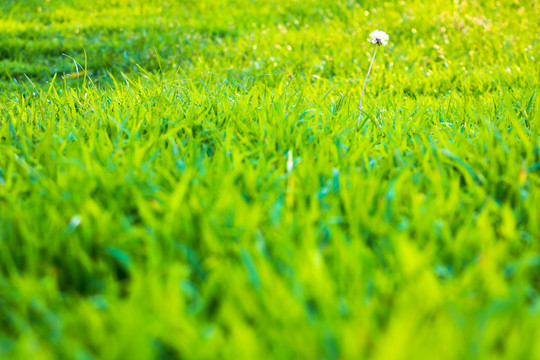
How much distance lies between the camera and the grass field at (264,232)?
109 centimetres

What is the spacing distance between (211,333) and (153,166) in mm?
1066

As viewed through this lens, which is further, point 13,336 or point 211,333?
point 13,336

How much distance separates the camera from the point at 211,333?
41.9 inches

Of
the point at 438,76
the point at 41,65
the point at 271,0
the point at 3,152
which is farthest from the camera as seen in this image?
the point at 271,0

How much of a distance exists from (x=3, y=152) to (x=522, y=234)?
7.58 feet

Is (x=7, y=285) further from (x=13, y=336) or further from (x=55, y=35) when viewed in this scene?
(x=55, y=35)

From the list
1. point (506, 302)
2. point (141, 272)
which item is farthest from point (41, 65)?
point (506, 302)

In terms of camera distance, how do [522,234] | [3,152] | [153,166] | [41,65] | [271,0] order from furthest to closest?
[271,0] < [41,65] < [3,152] < [153,166] < [522,234]

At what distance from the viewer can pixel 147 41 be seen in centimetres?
591

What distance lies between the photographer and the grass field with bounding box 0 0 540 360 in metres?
1.09

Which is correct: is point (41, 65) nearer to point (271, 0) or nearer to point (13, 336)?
point (271, 0)

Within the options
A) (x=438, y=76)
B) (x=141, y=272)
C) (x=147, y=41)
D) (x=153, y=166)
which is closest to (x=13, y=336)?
(x=141, y=272)

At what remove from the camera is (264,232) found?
1.52 meters

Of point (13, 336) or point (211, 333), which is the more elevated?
→ point (211, 333)
